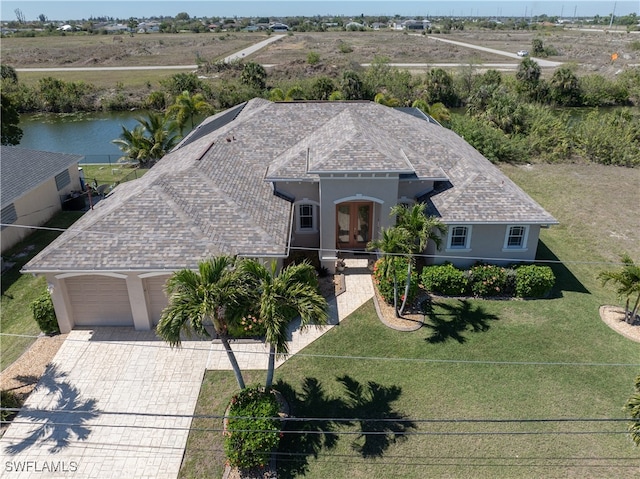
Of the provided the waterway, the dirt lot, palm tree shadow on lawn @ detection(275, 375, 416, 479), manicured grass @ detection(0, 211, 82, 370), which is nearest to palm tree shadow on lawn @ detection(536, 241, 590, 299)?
palm tree shadow on lawn @ detection(275, 375, 416, 479)

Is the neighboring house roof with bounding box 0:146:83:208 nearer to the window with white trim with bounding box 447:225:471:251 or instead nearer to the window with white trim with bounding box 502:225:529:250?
the window with white trim with bounding box 447:225:471:251

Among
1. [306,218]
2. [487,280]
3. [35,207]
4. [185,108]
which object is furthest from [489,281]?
[185,108]

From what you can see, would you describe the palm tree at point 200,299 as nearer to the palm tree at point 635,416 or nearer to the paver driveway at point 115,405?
the paver driveway at point 115,405

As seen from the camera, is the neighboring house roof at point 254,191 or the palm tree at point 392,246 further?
the neighboring house roof at point 254,191

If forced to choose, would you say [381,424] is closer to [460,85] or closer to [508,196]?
[508,196]

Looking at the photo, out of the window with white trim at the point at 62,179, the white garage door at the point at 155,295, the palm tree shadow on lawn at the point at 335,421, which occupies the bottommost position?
the palm tree shadow on lawn at the point at 335,421

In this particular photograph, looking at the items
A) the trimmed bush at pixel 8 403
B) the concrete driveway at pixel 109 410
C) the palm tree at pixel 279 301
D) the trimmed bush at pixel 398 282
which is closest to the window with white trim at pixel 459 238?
the trimmed bush at pixel 398 282

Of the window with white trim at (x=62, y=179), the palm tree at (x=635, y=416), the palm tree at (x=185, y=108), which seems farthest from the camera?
the palm tree at (x=185, y=108)

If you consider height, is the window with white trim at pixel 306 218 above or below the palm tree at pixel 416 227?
below
